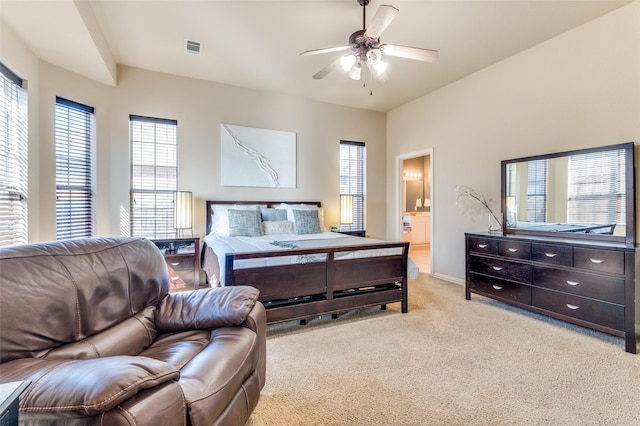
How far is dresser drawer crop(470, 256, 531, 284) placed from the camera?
3093 mm

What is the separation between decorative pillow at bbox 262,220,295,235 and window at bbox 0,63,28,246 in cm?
251

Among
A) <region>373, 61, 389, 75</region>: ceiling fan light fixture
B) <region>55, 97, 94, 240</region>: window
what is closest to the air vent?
<region>55, 97, 94, 240</region>: window

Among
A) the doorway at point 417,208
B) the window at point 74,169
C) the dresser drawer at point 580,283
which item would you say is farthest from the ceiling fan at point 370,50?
the doorway at point 417,208

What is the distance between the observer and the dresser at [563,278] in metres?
2.41

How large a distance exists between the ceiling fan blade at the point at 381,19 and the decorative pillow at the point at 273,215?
274 centimetres

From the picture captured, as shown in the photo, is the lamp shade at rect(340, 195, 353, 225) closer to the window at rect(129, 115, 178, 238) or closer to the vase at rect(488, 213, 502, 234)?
the vase at rect(488, 213, 502, 234)

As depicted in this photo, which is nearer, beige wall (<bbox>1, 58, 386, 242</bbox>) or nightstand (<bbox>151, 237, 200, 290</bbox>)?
beige wall (<bbox>1, 58, 386, 242</bbox>)

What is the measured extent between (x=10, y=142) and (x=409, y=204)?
319 inches

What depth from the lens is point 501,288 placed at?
3.31 metres

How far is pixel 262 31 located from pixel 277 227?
8.02 feet

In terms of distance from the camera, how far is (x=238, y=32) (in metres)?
3.19

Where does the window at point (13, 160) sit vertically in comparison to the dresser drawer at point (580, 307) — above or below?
above

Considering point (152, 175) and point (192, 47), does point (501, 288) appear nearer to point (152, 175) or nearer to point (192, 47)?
point (192, 47)

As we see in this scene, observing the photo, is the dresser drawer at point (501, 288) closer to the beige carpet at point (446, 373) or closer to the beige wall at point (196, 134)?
the beige carpet at point (446, 373)
